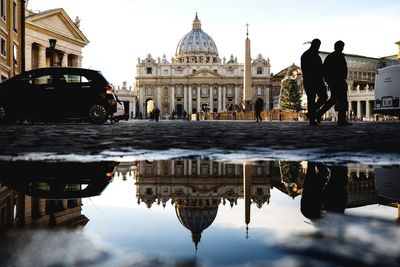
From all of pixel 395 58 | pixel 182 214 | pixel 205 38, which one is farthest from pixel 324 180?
pixel 205 38

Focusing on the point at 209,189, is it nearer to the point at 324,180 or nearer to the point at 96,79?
the point at 324,180

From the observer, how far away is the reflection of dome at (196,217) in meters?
1.27

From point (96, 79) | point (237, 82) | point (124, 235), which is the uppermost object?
point (237, 82)

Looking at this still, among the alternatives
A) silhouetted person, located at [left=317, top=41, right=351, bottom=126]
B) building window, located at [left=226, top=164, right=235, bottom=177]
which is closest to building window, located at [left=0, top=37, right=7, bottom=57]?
silhouetted person, located at [left=317, top=41, right=351, bottom=126]

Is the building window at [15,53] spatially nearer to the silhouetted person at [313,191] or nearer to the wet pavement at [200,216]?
the wet pavement at [200,216]

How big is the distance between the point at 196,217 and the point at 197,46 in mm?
142862

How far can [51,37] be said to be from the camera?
173ft

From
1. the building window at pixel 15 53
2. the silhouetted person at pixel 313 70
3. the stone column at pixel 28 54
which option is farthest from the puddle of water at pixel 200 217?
the stone column at pixel 28 54

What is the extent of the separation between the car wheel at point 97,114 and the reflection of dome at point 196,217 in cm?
1443

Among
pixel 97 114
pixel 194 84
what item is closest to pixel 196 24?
pixel 194 84

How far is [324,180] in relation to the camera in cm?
238

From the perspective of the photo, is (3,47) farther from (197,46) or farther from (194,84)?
(197,46)

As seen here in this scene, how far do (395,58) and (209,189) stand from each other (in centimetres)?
11802

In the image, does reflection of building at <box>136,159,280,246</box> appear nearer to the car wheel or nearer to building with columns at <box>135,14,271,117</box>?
the car wheel
